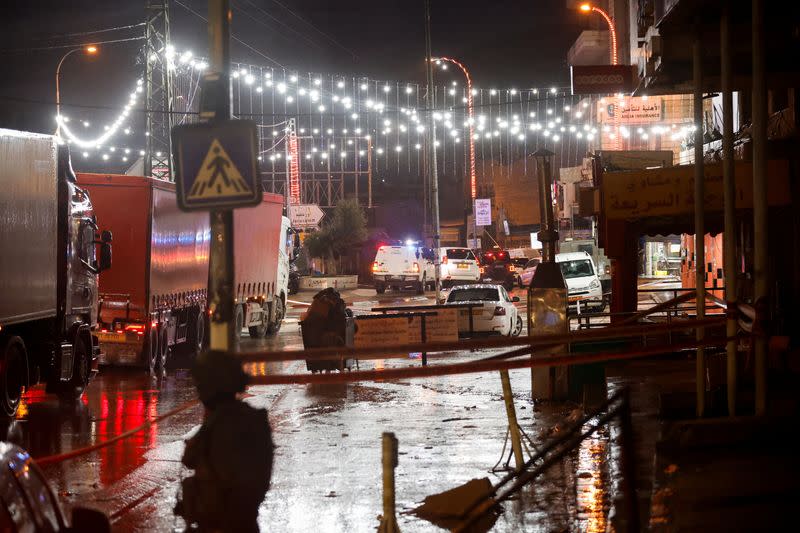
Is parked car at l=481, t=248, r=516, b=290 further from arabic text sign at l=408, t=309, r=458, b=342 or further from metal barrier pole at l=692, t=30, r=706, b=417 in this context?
metal barrier pole at l=692, t=30, r=706, b=417

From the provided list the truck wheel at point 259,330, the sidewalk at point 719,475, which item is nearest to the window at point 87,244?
the sidewalk at point 719,475

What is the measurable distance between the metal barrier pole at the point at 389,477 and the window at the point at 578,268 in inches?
1169

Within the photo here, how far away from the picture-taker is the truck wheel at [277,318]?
98.9ft

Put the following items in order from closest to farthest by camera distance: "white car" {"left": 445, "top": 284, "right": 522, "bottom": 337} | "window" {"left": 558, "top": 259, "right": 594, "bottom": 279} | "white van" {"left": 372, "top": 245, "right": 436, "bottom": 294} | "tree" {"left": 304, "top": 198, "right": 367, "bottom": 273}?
"white car" {"left": 445, "top": 284, "right": 522, "bottom": 337} → "window" {"left": 558, "top": 259, "right": 594, "bottom": 279} → "white van" {"left": 372, "top": 245, "right": 436, "bottom": 294} → "tree" {"left": 304, "top": 198, "right": 367, "bottom": 273}

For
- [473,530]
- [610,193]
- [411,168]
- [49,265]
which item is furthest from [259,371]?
[411,168]

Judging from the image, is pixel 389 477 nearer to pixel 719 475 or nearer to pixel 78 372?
pixel 719 475

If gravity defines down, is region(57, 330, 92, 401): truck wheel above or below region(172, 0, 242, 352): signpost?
below

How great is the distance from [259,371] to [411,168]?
72.3 m

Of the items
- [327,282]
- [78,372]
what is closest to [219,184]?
[78,372]

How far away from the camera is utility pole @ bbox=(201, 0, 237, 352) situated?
661 cm

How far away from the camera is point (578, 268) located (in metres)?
35.8

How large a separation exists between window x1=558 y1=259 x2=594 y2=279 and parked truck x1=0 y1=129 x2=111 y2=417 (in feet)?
68.7

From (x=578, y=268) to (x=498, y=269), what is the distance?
14.5 m

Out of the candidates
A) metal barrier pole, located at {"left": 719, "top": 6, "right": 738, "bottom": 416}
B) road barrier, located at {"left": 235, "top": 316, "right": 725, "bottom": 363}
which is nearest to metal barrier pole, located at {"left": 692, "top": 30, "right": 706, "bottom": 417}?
metal barrier pole, located at {"left": 719, "top": 6, "right": 738, "bottom": 416}
